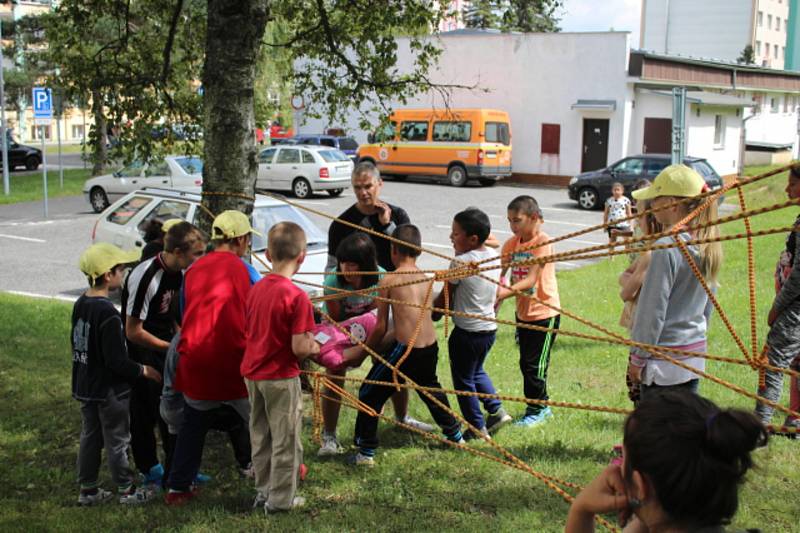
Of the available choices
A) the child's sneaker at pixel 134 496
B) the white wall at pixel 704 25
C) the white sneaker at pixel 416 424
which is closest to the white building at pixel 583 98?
the white sneaker at pixel 416 424

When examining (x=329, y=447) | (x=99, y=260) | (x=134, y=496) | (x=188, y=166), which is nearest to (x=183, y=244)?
(x=99, y=260)

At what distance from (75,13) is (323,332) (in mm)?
4528

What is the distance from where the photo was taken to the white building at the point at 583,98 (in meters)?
29.2

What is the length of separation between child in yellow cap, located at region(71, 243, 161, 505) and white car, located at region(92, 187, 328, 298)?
533 cm


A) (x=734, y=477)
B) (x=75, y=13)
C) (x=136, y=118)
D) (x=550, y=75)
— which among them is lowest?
(x=734, y=477)

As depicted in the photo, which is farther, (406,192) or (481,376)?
(406,192)

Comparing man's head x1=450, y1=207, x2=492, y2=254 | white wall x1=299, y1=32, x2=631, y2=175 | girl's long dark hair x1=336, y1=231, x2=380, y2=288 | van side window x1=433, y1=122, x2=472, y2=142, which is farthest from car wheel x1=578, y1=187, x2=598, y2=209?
girl's long dark hair x1=336, y1=231, x2=380, y2=288

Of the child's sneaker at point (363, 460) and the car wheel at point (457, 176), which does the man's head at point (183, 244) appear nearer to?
the child's sneaker at point (363, 460)

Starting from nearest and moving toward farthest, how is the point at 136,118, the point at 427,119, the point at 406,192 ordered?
the point at 136,118 < the point at 406,192 < the point at 427,119

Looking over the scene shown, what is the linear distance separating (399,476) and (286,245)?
66.4 inches

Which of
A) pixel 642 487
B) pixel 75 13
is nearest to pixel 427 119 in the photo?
pixel 75 13

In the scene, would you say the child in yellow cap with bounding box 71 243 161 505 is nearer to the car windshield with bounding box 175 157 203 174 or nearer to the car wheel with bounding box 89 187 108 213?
the car windshield with bounding box 175 157 203 174

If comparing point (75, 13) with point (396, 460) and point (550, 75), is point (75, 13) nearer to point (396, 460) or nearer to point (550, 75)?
point (396, 460)

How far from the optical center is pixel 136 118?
7.35 metres
